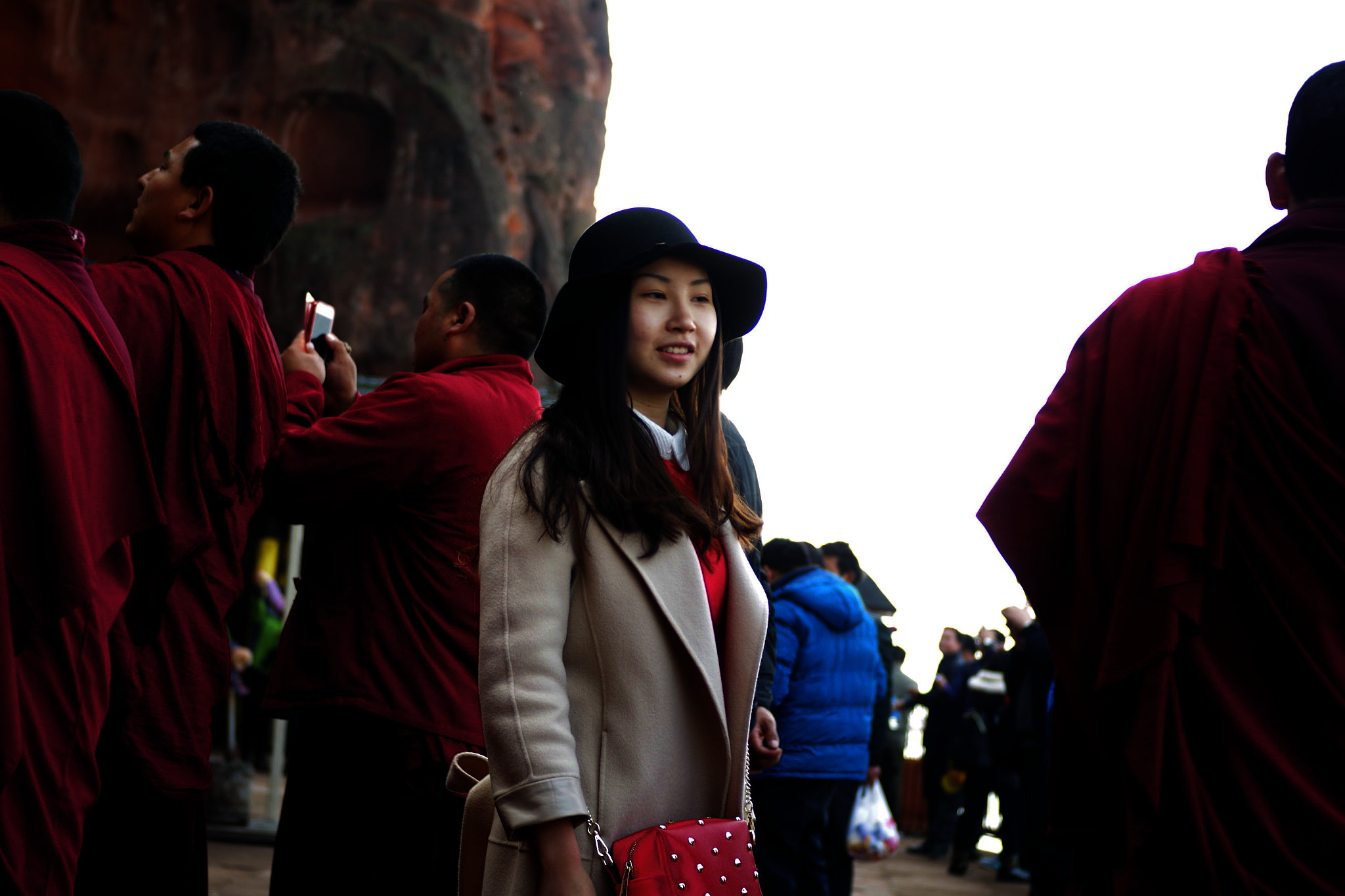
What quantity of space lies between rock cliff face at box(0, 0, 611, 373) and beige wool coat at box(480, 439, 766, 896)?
11.0 m

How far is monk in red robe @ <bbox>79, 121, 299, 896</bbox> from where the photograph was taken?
2.63m

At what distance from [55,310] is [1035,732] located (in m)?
5.94

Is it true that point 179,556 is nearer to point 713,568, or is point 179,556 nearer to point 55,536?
point 55,536

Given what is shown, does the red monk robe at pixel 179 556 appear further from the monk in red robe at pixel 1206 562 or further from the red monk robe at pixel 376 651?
the monk in red robe at pixel 1206 562

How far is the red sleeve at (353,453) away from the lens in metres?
2.98

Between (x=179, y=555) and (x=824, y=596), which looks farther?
(x=824, y=596)

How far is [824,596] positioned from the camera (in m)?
5.88

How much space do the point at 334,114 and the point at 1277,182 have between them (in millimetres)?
12027

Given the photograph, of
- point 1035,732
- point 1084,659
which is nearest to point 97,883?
point 1084,659

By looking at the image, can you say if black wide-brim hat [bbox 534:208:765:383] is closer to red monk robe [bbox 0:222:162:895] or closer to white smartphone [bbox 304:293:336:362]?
red monk robe [bbox 0:222:162:895]

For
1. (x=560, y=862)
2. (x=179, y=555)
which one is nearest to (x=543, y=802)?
(x=560, y=862)

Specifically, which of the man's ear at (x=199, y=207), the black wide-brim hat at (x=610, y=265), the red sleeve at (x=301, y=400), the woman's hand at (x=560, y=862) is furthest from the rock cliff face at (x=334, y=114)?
the woman's hand at (x=560, y=862)

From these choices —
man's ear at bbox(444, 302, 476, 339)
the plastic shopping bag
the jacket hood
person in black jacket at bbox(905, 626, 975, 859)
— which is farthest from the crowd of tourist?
person in black jacket at bbox(905, 626, 975, 859)

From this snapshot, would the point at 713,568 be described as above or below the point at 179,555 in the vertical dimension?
above
